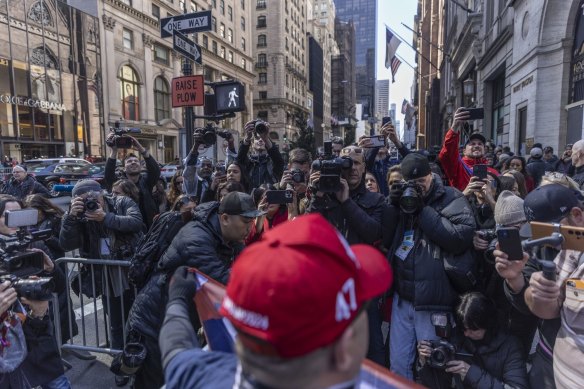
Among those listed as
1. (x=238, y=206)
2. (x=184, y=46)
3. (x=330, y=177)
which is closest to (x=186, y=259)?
(x=238, y=206)

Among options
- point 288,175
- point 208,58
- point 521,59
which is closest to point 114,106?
point 208,58

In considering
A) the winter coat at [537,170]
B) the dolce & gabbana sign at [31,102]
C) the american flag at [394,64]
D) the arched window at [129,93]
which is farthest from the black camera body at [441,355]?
the arched window at [129,93]

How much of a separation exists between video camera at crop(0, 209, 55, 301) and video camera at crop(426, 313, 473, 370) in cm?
247

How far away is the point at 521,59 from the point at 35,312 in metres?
14.1

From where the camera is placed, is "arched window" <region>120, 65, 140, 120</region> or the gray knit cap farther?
"arched window" <region>120, 65, 140, 120</region>

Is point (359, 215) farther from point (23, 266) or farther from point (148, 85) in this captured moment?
point (148, 85)

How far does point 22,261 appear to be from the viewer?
7.97ft

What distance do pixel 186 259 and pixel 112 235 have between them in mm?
2076

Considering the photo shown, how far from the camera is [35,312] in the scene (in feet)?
8.20

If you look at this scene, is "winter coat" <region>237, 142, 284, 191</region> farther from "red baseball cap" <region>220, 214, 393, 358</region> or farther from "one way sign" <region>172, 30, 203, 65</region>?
"red baseball cap" <region>220, 214, 393, 358</region>

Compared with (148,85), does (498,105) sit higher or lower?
lower

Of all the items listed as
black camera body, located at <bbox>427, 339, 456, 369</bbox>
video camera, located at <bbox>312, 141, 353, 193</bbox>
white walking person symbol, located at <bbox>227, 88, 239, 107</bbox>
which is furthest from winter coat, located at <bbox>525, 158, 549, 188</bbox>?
black camera body, located at <bbox>427, 339, 456, 369</bbox>

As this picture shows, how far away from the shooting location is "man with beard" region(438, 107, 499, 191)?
173 inches

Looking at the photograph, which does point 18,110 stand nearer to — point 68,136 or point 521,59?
point 68,136
